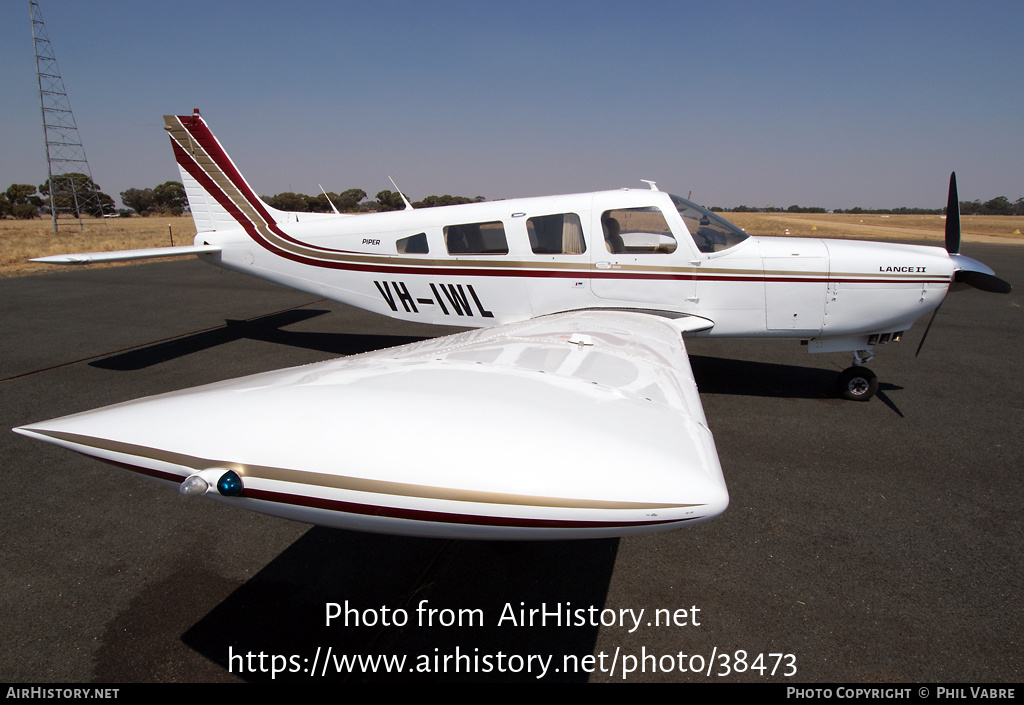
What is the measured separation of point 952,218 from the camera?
5.36 meters

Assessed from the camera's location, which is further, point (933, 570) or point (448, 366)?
point (933, 570)

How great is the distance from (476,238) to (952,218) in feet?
17.3

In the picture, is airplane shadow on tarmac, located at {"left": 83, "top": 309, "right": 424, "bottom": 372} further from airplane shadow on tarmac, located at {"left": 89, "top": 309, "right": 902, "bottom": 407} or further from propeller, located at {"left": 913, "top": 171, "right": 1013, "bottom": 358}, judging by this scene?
propeller, located at {"left": 913, "top": 171, "right": 1013, "bottom": 358}

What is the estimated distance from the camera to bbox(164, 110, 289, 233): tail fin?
739 cm

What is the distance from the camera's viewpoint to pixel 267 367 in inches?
275

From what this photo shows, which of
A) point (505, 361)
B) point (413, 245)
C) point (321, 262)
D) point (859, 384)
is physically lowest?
point (859, 384)

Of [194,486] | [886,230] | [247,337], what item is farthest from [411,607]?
[886,230]

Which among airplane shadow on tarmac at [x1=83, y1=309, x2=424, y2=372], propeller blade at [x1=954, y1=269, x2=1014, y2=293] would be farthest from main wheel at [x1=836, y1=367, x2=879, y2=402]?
airplane shadow on tarmac at [x1=83, y1=309, x2=424, y2=372]

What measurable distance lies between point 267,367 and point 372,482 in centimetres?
606

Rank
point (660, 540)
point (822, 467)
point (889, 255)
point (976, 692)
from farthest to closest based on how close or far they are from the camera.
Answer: point (889, 255), point (822, 467), point (660, 540), point (976, 692)

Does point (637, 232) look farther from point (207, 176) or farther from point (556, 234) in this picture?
point (207, 176)

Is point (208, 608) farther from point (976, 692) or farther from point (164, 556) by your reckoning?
point (976, 692)

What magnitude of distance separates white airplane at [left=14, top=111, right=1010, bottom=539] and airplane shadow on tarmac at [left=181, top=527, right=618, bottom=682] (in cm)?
117

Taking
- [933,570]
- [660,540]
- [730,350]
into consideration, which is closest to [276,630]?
[660,540]
